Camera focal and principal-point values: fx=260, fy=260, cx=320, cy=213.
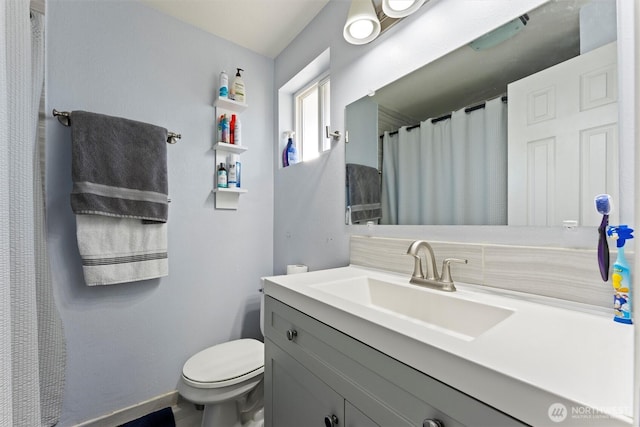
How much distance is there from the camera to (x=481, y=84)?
0.90m

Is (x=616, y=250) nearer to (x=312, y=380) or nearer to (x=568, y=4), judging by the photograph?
(x=568, y=4)

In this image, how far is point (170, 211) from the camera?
63.3 inches

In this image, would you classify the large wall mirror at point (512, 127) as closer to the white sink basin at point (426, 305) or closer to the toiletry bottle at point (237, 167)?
the white sink basin at point (426, 305)

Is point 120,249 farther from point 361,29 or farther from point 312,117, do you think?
point 361,29

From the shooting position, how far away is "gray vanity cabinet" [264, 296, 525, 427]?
0.46 meters

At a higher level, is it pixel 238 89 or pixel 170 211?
pixel 238 89

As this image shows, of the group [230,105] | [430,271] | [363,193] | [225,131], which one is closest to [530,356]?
[430,271]

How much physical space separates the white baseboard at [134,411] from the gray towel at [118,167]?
1050 mm

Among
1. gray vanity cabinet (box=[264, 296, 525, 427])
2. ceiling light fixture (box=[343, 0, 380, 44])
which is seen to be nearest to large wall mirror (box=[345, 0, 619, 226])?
ceiling light fixture (box=[343, 0, 380, 44])

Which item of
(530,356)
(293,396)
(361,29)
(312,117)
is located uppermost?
(361,29)

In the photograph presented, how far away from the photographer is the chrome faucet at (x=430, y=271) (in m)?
0.87

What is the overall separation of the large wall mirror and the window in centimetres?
65

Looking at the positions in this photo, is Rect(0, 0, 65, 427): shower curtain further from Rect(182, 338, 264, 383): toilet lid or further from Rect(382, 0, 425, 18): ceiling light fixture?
Rect(382, 0, 425, 18): ceiling light fixture

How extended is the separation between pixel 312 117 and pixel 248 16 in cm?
71
